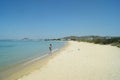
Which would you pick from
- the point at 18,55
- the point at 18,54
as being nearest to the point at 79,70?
the point at 18,55

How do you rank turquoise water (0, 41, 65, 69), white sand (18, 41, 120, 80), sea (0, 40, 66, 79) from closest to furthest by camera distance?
white sand (18, 41, 120, 80)
sea (0, 40, 66, 79)
turquoise water (0, 41, 65, 69)

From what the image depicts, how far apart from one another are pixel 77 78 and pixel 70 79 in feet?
1.31

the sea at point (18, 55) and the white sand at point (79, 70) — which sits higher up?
Result: the white sand at point (79, 70)

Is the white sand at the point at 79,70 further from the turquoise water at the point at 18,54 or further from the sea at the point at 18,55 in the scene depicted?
the turquoise water at the point at 18,54

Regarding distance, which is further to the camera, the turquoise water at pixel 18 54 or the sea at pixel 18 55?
the turquoise water at pixel 18 54

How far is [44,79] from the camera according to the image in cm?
820

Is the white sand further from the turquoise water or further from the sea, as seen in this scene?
the turquoise water

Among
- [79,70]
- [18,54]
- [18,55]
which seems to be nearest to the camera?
[79,70]

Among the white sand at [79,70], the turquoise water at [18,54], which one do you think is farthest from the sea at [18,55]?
the white sand at [79,70]

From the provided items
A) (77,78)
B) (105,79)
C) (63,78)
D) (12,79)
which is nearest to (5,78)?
(12,79)

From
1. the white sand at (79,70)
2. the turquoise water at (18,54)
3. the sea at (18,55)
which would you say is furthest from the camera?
the turquoise water at (18,54)

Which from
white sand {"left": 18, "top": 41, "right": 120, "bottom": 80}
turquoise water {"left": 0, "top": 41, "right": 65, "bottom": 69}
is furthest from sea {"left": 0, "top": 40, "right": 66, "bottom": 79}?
white sand {"left": 18, "top": 41, "right": 120, "bottom": 80}

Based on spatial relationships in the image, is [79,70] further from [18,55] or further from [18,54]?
[18,54]

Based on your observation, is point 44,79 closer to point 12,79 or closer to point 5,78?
point 12,79
